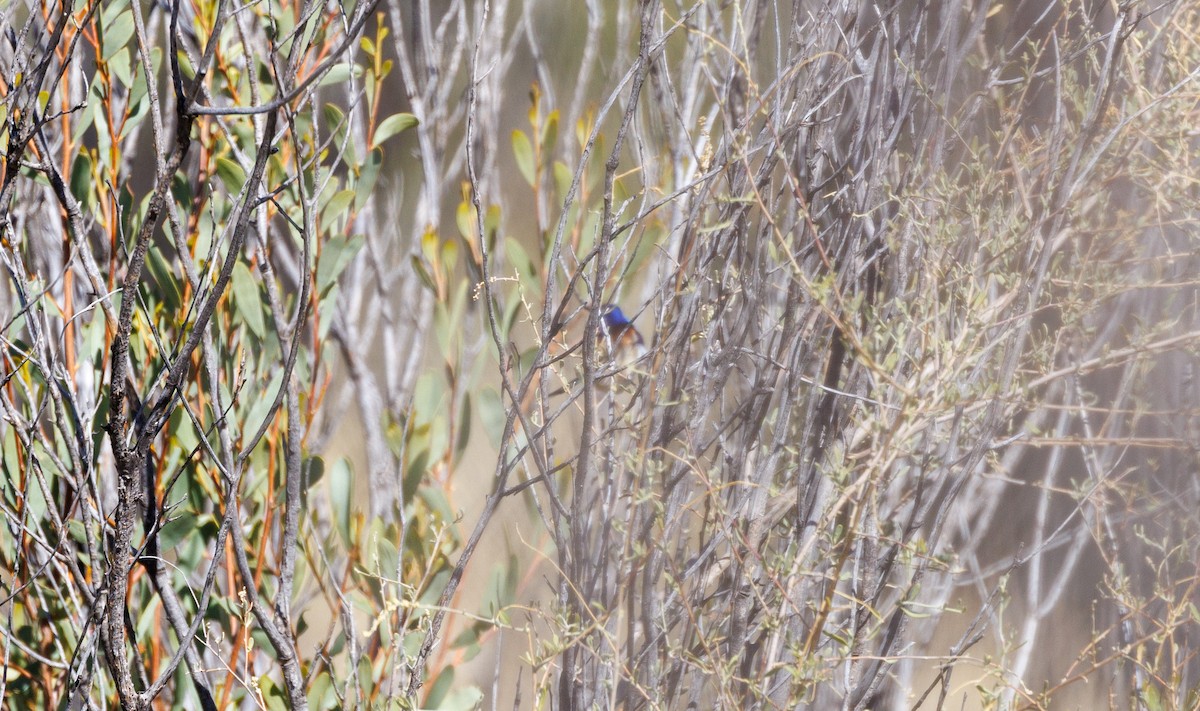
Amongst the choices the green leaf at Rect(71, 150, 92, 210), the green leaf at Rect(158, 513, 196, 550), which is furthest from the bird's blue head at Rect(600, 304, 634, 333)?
the green leaf at Rect(71, 150, 92, 210)

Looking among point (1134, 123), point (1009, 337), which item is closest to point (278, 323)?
point (1009, 337)

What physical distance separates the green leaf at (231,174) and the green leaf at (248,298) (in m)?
0.13

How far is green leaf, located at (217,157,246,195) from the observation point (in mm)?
1521

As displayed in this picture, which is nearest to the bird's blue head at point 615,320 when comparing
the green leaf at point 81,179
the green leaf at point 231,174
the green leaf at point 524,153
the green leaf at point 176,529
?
the green leaf at point 524,153

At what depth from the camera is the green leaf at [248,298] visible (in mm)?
1542

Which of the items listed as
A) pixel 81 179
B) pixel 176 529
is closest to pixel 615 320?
pixel 176 529

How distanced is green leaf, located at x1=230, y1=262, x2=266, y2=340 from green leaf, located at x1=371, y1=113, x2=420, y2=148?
0.34 meters

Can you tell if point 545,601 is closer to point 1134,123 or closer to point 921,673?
point 921,673

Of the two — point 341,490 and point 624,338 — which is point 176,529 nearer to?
point 341,490

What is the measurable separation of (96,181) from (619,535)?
112cm

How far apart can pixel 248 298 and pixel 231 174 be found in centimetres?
21

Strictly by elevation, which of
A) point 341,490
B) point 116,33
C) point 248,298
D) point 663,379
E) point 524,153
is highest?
point 116,33

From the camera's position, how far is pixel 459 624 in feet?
6.25

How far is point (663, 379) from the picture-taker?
1.37 metres
